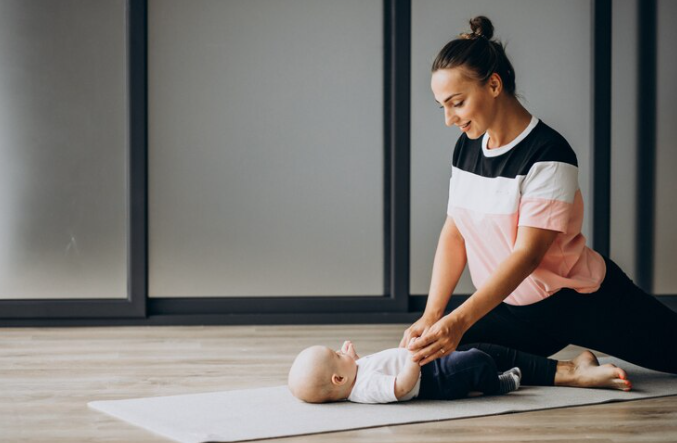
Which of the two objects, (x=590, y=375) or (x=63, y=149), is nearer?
(x=590, y=375)

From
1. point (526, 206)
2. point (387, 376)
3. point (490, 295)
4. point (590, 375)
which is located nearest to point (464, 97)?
point (526, 206)

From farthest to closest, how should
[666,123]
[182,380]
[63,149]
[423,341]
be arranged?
1. [666,123]
2. [63,149]
3. [182,380]
4. [423,341]

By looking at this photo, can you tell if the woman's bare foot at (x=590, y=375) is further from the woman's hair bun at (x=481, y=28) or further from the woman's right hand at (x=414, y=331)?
the woman's hair bun at (x=481, y=28)

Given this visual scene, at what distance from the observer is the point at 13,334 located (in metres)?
3.44

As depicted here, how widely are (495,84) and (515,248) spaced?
0.40m

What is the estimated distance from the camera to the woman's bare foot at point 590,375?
2.40m

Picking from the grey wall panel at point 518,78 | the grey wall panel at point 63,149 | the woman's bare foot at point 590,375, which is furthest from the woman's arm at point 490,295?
the grey wall panel at point 63,149

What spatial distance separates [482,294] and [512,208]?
26 cm

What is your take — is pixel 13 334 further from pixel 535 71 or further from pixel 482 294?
pixel 535 71

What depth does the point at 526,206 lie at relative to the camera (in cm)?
223

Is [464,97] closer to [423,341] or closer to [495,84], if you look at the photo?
[495,84]

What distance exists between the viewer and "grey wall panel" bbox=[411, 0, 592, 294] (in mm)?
3730

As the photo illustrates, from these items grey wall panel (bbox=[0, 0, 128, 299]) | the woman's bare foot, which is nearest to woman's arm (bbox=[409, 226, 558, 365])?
the woman's bare foot

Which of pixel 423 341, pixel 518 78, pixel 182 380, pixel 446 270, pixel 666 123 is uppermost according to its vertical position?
pixel 518 78
